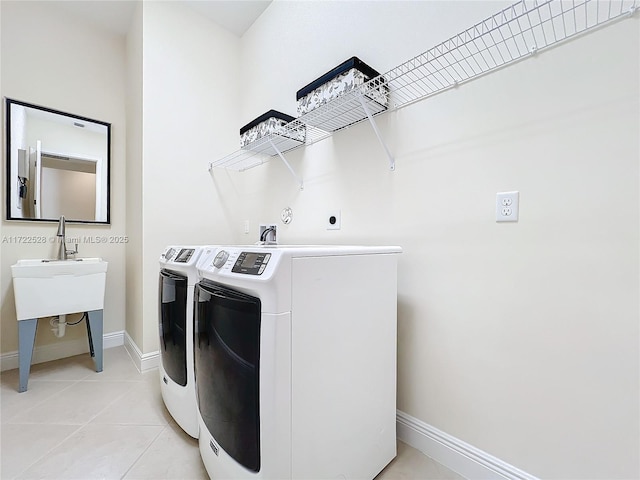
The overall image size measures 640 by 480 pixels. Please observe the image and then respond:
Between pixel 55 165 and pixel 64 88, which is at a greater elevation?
pixel 64 88

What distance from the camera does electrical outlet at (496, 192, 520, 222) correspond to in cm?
100

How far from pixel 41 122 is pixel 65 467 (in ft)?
7.67

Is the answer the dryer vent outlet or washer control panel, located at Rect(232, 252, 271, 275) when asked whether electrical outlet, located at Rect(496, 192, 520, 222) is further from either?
the dryer vent outlet

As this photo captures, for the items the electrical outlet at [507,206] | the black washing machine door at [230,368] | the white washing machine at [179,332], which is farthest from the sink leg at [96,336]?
the electrical outlet at [507,206]

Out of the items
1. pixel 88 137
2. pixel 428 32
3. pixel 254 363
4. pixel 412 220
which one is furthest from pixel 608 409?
pixel 88 137

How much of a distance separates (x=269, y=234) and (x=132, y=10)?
215 cm

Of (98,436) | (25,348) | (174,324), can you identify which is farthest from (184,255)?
(25,348)

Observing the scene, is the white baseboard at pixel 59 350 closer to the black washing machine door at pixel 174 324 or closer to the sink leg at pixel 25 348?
the sink leg at pixel 25 348

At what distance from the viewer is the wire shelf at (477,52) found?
0.85 m

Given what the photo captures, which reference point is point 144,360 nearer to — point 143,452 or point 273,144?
point 143,452

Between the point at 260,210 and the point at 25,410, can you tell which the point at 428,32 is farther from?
the point at 25,410

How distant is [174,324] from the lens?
54.1 inches

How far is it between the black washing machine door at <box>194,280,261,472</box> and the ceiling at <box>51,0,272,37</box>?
7.94 ft

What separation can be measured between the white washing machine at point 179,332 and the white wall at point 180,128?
0.73 m
